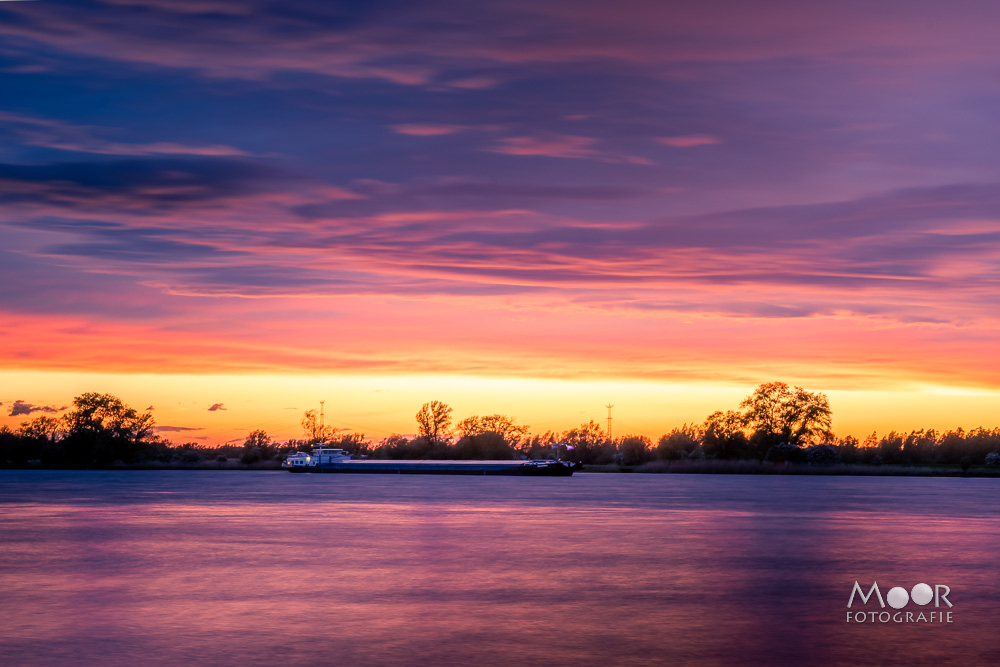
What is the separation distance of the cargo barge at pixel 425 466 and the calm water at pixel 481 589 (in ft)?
354

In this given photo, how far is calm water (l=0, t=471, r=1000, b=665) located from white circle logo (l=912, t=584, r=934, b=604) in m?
0.61

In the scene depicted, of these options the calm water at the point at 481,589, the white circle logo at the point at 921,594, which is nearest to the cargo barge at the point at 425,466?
the calm water at the point at 481,589

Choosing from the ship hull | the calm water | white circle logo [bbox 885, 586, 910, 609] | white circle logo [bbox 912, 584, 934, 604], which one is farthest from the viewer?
the ship hull

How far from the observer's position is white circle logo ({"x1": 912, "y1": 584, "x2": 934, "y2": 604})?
2455 centimetres

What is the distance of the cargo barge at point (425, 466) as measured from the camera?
15925cm

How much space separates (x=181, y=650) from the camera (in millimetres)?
17594

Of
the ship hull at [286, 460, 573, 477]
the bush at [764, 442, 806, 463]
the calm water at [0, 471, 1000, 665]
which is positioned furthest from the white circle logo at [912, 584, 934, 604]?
the ship hull at [286, 460, 573, 477]

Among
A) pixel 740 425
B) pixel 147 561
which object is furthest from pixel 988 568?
pixel 740 425

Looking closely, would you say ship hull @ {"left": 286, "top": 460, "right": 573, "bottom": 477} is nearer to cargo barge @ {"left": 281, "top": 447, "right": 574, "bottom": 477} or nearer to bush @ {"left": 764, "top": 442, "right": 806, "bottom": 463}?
cargo barge @ {"left": 281, "top": 447, "right": 574, "bottom": 477}

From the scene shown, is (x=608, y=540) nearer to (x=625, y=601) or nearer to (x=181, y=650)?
(x=625, y=601)

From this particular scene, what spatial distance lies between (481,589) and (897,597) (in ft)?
33.9

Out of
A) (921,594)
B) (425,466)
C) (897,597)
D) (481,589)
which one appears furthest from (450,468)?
(897,597)

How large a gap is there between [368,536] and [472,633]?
877 inches

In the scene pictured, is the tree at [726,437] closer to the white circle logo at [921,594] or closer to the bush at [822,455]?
the bush at [822,455]
